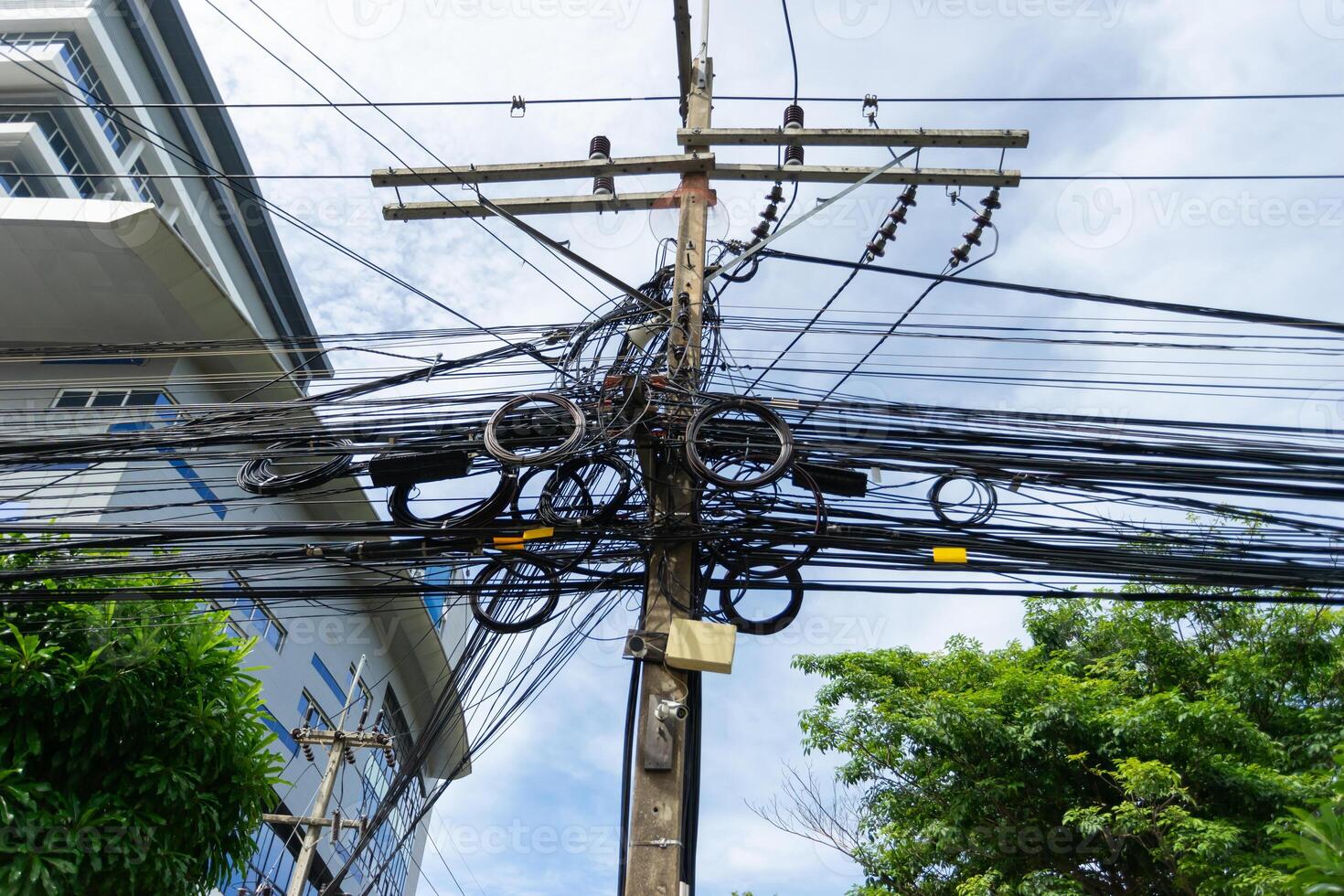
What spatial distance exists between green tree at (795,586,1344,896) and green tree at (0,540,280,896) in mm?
7167

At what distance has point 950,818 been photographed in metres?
10.4

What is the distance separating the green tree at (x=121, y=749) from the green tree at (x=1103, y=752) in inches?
282

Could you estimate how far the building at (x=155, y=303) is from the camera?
14.0m

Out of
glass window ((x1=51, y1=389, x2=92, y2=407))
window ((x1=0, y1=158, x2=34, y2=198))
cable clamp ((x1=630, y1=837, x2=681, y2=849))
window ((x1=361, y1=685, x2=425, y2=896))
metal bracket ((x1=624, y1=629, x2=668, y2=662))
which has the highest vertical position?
window ((x1=0, y1=158, x2=34, y2=198))

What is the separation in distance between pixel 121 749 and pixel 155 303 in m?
12.3

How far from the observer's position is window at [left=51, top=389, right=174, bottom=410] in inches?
583

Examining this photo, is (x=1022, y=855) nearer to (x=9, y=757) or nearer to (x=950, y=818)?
(x=950, y=818)

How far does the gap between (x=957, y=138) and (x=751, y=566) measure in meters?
3.18

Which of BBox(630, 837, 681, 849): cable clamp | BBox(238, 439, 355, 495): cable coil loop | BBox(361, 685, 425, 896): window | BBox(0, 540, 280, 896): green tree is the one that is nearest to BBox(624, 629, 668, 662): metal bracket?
BBox(630, 837, 681, 849): cable clamp

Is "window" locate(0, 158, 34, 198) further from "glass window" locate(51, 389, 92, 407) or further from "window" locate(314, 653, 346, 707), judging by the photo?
"window" locate(314, 653, 346, 707)

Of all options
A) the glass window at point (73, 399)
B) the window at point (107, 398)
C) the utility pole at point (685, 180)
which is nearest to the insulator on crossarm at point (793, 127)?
the utility pole at point (685, 180)

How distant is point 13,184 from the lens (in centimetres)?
1969

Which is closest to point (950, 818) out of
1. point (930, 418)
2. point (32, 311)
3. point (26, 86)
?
point (930, 418)

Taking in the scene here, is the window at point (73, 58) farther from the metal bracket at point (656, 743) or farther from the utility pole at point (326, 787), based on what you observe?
the metal bracket at point (656, 743)
